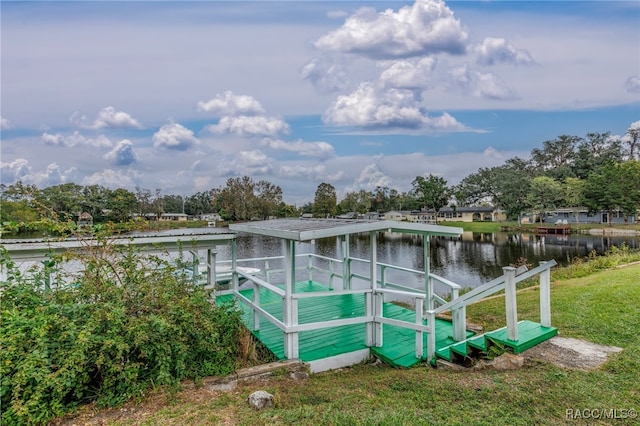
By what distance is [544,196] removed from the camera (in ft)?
163

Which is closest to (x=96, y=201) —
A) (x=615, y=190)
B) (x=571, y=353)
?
(x=571, y=353)

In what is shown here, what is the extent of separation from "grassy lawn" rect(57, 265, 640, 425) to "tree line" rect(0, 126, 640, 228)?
1690 inches

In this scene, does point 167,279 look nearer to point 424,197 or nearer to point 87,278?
point 87,278

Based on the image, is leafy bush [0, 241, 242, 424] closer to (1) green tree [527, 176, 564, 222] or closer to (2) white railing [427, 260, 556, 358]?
(2) white railing [427, 260, 556, 358]

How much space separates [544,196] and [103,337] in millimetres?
57581

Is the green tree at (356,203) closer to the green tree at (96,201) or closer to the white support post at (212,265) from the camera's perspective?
the green tree at (96,201)

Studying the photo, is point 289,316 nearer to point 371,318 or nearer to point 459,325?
point 371,318

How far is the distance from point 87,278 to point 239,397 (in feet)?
7.84

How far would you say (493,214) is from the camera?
64.4 meters

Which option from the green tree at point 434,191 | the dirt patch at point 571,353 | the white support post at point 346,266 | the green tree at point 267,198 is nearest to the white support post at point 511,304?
the dirt patch at point 571,353

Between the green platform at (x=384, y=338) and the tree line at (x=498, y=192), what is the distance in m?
40.8

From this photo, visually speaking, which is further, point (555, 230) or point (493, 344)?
point (555, 230)

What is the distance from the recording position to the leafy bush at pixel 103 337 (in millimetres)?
3152

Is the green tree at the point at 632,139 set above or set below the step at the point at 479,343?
above
